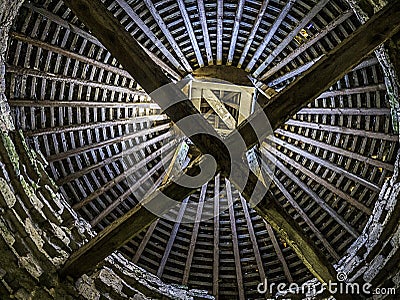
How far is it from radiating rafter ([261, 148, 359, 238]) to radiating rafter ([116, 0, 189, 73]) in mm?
2153

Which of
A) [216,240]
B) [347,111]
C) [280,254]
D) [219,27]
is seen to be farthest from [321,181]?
[219,27]

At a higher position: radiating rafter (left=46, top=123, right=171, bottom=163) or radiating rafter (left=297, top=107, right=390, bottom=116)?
radiating rafter (left=46, top=123, right=171, bottom=163)

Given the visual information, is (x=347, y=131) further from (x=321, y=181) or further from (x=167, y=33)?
(x=167, y=33)

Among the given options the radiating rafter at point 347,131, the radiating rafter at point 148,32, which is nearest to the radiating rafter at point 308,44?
the radiating rafter at point 347,131

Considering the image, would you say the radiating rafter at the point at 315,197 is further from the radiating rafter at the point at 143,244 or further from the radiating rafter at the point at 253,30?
the radiating rafter at the point at 143,244

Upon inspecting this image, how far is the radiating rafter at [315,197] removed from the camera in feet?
26.9

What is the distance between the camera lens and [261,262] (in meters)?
8.77

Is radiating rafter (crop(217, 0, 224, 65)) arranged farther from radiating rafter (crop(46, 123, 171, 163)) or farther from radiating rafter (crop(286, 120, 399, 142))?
radiating rafter (crop(286, 120, 399, 142))

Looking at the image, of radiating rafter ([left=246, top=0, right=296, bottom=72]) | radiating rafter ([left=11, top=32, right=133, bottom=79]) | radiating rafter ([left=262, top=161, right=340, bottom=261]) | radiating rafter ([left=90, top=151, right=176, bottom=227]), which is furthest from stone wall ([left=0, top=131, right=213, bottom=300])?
radiating rafter ([left=246, top=0, right=296, bottom=72])

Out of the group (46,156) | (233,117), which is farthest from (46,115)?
(233,117)

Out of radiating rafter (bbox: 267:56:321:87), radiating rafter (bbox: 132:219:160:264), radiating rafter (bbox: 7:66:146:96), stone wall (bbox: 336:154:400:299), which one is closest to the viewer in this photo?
stone wall (bbox: 336:154:400:299)

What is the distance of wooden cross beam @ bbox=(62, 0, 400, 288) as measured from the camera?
4.83 meters

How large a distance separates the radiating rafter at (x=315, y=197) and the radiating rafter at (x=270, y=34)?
61.5 inches

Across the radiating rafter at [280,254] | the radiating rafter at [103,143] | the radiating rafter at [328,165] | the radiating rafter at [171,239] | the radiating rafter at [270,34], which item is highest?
the radiating rafter at [103,143]
